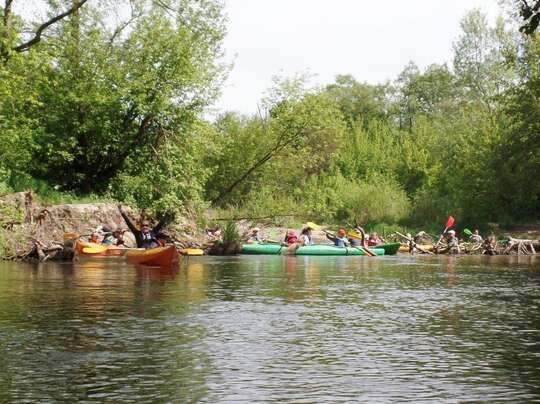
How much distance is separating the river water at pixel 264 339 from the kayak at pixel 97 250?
8.38m

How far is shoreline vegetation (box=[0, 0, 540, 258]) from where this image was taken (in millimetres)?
32719

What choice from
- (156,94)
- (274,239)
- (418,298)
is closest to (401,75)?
(274,239)

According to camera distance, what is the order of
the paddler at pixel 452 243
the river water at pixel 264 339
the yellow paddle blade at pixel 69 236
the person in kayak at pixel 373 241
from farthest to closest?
1. the person in kayak at pixel 373 241
2. the paddler at pixel 452 243
3. the yellow paddle blade at pixel 69 236
4. the river water at pixel 264 339

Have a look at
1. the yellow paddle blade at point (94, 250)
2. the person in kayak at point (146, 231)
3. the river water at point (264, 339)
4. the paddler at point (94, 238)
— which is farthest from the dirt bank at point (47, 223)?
the river water at point (264, 339)

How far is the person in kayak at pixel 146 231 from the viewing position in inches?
1288

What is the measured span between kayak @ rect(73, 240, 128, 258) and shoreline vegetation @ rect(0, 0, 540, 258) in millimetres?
781

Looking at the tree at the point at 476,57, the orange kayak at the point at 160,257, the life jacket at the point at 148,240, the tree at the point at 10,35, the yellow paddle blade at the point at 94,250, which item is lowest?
the orange kayak at the point at 160,257

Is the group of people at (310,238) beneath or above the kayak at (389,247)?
above

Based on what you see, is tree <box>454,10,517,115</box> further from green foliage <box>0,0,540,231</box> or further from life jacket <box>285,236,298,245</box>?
life jacket <box>285,236,298,245</box>

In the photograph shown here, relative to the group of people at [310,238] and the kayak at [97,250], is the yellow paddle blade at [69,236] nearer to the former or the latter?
the kayak at [97,250]

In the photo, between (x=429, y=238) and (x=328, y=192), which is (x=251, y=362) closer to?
(x=429, y=238)

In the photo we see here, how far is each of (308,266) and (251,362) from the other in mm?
19271

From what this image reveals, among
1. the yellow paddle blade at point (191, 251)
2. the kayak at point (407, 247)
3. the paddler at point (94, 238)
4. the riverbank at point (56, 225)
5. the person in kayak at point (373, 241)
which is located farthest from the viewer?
the kayak at point (407, 247)

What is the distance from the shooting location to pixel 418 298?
1875 centimetres
